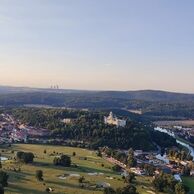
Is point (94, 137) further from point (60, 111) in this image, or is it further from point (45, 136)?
point (60, 111)

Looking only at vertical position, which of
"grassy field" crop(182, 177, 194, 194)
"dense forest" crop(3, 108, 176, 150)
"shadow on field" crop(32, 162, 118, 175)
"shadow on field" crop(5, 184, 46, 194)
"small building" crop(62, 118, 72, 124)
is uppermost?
"small building" crop(62, 118, 72, 124)

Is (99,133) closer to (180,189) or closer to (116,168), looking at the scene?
(116,168)

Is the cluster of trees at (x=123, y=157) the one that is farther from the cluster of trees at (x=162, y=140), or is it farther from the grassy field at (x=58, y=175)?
the cluster of trees at (x=162, y=140)

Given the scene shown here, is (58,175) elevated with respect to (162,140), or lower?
lower

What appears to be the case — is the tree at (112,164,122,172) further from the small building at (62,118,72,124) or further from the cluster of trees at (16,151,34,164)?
the small building at (62,118,72,124)

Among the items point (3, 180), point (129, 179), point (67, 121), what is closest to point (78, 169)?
point (129, 179)

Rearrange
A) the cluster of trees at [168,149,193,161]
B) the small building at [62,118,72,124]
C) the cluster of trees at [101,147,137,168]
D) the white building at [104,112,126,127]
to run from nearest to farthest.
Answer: the cluster of trees at [101,147,137,168] < the cluster of trees at [168,149,193,161] < the white building at [104,112,126,127] < the small building at [62,118,72,124]

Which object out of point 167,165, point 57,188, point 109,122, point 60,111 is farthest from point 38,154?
point 60,111

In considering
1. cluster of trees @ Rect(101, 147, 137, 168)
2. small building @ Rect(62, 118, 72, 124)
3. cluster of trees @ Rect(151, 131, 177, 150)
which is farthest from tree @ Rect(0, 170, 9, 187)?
small building @ Rect(62, 118, 72, 124)
